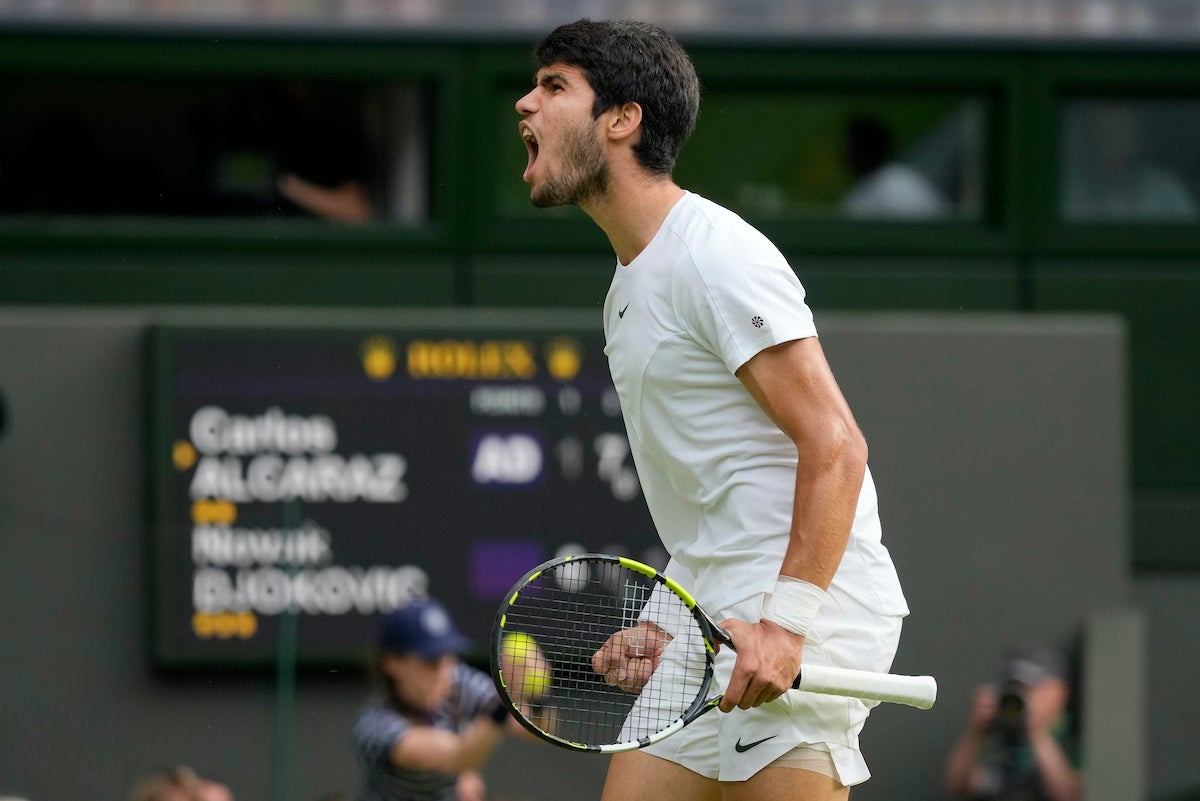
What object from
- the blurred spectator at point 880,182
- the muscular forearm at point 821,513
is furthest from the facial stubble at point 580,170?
the blurred spectator at point 880,182

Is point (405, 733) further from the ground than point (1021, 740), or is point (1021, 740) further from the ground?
point (405, 733)

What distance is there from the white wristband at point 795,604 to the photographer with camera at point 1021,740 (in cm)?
353

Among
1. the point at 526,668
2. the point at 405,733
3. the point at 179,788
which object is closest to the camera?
the point at 526,668

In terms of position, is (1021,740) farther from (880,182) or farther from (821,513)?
(821,513)

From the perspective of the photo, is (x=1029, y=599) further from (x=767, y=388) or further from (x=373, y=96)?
(x=767, y=388)

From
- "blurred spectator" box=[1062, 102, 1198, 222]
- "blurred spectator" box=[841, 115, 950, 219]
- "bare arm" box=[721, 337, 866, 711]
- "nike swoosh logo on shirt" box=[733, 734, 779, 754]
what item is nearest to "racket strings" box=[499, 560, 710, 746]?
"nike swoosh logo on shirt" box=[733, 734, 779, 754]

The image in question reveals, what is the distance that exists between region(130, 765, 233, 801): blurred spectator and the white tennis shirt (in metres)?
3.43

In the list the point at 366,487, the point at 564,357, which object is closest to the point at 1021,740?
the point at 564,357

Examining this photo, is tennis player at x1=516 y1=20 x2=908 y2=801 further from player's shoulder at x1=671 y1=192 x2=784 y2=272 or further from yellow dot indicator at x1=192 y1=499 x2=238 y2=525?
yellow dot indicator at x1=192 y1=499 x2=238 y2=525

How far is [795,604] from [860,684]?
20 cm

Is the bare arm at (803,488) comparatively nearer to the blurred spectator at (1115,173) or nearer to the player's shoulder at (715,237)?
the player's shoulder at (715,237)

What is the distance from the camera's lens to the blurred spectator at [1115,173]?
7.32m

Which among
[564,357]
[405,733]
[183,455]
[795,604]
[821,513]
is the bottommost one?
[405,733]

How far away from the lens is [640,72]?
3230 mm
